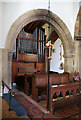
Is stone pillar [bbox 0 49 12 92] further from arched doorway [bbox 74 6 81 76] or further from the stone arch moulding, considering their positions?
arched doorway [bbox 74 6 81 76]

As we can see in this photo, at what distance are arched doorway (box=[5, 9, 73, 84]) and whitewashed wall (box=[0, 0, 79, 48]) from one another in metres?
0.16

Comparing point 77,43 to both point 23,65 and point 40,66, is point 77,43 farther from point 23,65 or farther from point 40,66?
point 23,65

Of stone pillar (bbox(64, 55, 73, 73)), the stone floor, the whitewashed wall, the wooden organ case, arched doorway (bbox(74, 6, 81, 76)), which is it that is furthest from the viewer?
the wooden organ case

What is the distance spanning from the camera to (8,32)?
12.0 ft

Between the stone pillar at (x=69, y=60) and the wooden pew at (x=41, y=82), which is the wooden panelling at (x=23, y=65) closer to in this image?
the stone pillar at (x=69, y=60)

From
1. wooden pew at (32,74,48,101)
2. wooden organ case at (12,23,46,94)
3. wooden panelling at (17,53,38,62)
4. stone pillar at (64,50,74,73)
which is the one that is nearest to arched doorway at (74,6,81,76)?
stone pillar at (64,50,74,73)

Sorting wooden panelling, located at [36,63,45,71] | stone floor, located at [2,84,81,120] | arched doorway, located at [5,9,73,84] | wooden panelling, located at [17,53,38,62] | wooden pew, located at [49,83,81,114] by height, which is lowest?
stone floor, located at [2,84,81,120]

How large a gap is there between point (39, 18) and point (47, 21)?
1.52ft

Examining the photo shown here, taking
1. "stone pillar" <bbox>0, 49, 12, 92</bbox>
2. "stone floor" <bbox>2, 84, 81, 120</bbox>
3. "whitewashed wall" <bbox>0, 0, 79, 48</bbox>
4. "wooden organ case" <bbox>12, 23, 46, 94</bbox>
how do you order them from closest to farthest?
"stone floor" <bbox>2, 84, 81, 120</bbox> < "stone pillar" <bbox>0, 49, 12, 92</bbox> < "whitewashed wall" <bbox>0, 0, 79, 48</bbox> < "wooden organ case" <bbox>12, 23, 46, 94</bbox>

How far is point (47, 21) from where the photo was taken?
15.4 ft

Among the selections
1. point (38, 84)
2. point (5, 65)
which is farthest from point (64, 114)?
point (5, 65)

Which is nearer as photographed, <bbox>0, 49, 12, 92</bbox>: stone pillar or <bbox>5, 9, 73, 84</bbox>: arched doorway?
<bbox>0, 49, 12, 92</bbox>: stone pillar

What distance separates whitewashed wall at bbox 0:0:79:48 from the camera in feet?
11.9

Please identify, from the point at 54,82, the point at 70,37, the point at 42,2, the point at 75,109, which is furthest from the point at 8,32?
the point at 75,109
